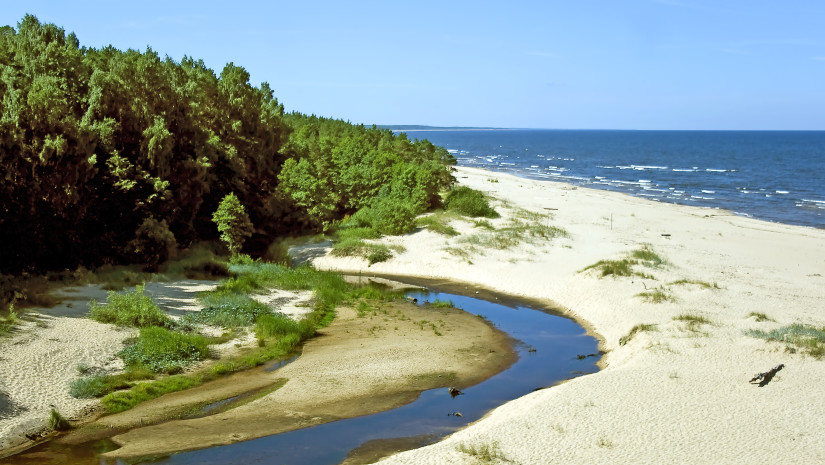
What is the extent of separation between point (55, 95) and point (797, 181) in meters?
99.8

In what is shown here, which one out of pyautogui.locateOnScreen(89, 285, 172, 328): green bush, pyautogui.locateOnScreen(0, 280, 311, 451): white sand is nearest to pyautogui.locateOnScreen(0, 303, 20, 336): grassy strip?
pyautogui.locateOnScreen(0, 280, 311, 451): white sand

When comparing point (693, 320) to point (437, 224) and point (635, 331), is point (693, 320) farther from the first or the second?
point (437, 224)

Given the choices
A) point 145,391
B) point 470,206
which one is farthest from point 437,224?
point 145,391

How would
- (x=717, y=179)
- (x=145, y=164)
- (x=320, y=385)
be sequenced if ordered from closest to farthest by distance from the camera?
(x=320, y=385) → (x=145, y=164) → (x=717, y=179)

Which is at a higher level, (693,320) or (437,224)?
(437,224)

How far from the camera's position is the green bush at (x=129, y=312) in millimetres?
26672

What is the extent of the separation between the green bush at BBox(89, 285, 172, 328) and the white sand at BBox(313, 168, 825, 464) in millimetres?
14011

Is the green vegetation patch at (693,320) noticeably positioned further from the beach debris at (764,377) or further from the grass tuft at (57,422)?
the grass tuft at (57,422)

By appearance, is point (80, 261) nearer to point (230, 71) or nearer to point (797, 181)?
point (230, 71)

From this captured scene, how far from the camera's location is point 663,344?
83.8 ft

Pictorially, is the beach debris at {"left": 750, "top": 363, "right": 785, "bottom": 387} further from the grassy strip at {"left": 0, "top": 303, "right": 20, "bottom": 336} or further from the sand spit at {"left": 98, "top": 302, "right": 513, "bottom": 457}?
the grassy strip at {"left": 0, "top": 303, "right": 20, "bottom": 336}

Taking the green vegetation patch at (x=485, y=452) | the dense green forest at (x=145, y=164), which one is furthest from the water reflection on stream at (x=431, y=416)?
the dense green forest at (x=145, y=164)

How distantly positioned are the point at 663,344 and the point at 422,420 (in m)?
10.4

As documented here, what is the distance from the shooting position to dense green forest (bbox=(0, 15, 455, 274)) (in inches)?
1235
